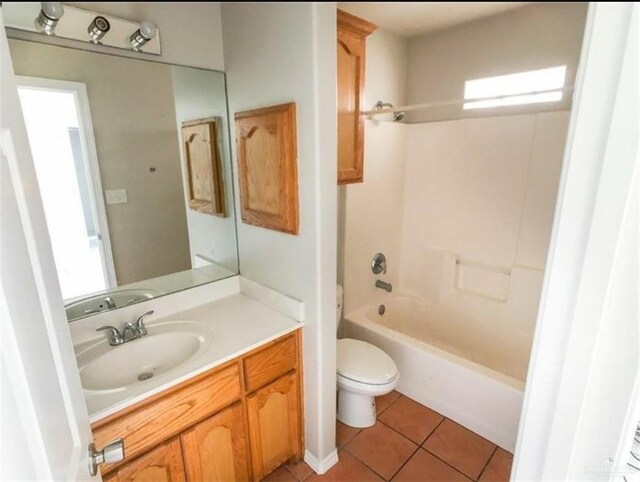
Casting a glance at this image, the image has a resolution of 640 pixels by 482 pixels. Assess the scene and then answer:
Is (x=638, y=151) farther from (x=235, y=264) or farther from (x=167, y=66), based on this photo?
(x=235, y=264)

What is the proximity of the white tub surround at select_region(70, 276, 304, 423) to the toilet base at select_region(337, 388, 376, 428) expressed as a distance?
0.68 meters

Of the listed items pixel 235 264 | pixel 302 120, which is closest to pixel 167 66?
pixel 302 120

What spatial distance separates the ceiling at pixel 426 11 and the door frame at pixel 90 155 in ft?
3.37

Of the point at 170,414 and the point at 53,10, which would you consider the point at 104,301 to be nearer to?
the point at 170,414

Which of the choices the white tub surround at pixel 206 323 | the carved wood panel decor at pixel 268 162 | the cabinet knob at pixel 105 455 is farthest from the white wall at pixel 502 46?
the white tub surround at pixel 206 323

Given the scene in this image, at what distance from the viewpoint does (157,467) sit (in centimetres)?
107

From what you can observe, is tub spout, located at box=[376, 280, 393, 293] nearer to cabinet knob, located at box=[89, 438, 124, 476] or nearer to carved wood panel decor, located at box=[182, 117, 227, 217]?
carved wood panel decor, located at box=[182, 117, 227, 217]

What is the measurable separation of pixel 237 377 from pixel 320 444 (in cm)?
57

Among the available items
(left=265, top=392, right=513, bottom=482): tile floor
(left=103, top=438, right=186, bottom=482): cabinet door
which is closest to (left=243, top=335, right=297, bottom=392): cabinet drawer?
(left=103, top=438, right=186, bottom=482): cabinet door

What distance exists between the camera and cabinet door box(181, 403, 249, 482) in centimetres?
115

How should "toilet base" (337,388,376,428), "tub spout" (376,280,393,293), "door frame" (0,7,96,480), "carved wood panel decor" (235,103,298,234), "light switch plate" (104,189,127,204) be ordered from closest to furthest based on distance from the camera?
"door frame" (0,7,96,480)
"carved wood panel decor" (235,103,298,234)
"light switch plate" (104,189,127,204)
"toilet base" (337,388,376,428)
"tub spout" (376,280,393,293)

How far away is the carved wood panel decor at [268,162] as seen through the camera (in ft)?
2.12

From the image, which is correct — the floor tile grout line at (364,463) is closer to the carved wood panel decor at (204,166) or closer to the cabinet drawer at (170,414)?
the cabinet drawer at (170,414)

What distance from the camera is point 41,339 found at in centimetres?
55
